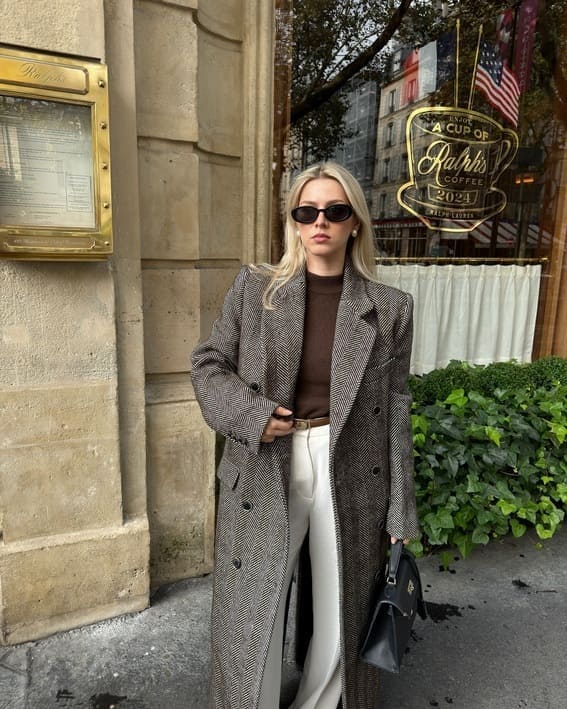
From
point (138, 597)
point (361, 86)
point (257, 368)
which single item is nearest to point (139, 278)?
point (257, 368)

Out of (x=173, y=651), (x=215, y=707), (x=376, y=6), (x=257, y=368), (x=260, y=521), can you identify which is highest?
(x=376, y=6)

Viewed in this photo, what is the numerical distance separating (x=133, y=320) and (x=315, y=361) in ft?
4.04

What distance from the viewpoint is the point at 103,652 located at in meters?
2.55

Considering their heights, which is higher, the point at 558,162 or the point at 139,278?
the point at 558,162

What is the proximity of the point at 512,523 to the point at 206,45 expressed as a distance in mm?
3248

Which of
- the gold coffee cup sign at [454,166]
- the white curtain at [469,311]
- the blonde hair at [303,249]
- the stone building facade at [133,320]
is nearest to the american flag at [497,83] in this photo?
the gold coffee cup sign at [454,166]

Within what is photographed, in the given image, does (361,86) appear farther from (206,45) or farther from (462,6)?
(206,45)

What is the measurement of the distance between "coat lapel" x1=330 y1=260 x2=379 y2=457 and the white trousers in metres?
0.13

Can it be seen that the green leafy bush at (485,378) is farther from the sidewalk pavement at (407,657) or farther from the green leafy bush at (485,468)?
the sidewalk pavement at (407,657)

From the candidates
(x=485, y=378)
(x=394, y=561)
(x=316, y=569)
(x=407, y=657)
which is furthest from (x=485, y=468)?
(x=316, y=569)

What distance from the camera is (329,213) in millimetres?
1666

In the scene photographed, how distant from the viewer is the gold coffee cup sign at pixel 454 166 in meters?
3.88

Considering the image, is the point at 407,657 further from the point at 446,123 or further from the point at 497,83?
the point at 497,83

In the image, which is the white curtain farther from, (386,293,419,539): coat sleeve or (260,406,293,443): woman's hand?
(260,406,293,443): woman's hand
